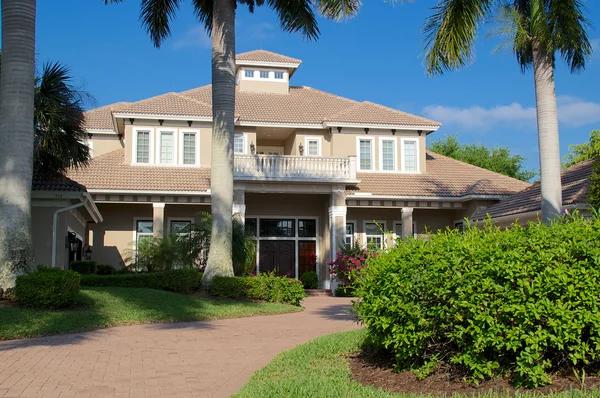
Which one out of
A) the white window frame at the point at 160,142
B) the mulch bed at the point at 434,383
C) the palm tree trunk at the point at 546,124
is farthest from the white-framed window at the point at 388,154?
the mulch bed at the point at 434,383

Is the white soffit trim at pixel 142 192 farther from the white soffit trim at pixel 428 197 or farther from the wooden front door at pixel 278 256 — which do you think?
the white soffit trim at pixel 428 197

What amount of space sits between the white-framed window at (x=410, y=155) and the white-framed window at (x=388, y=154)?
0.50 meters

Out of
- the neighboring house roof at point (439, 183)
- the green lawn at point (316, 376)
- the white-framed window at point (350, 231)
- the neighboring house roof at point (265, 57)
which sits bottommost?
the green lawn at point (316, 376)

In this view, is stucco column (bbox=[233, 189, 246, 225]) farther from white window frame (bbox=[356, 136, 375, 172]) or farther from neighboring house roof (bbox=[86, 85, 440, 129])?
white window frame (bbox=[356, 136, 375, 172])

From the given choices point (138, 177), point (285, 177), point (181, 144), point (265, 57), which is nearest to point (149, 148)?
point (181, 144)

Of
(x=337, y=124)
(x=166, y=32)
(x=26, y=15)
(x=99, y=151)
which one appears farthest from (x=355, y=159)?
(x=26, y=15)

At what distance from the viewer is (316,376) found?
724cm

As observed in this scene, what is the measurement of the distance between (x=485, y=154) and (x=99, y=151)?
118 ft

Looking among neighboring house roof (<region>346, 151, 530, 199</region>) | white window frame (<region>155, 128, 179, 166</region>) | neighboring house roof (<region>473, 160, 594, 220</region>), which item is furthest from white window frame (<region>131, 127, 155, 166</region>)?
neighboring house roof (<region>473, 160, 594, 220</region>)

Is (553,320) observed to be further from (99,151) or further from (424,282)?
(99,151)

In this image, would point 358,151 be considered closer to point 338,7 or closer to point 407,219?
point 407,219

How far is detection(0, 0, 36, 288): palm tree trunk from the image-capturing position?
13.6m

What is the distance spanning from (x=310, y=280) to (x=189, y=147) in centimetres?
803

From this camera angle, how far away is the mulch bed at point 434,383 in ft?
19.9
